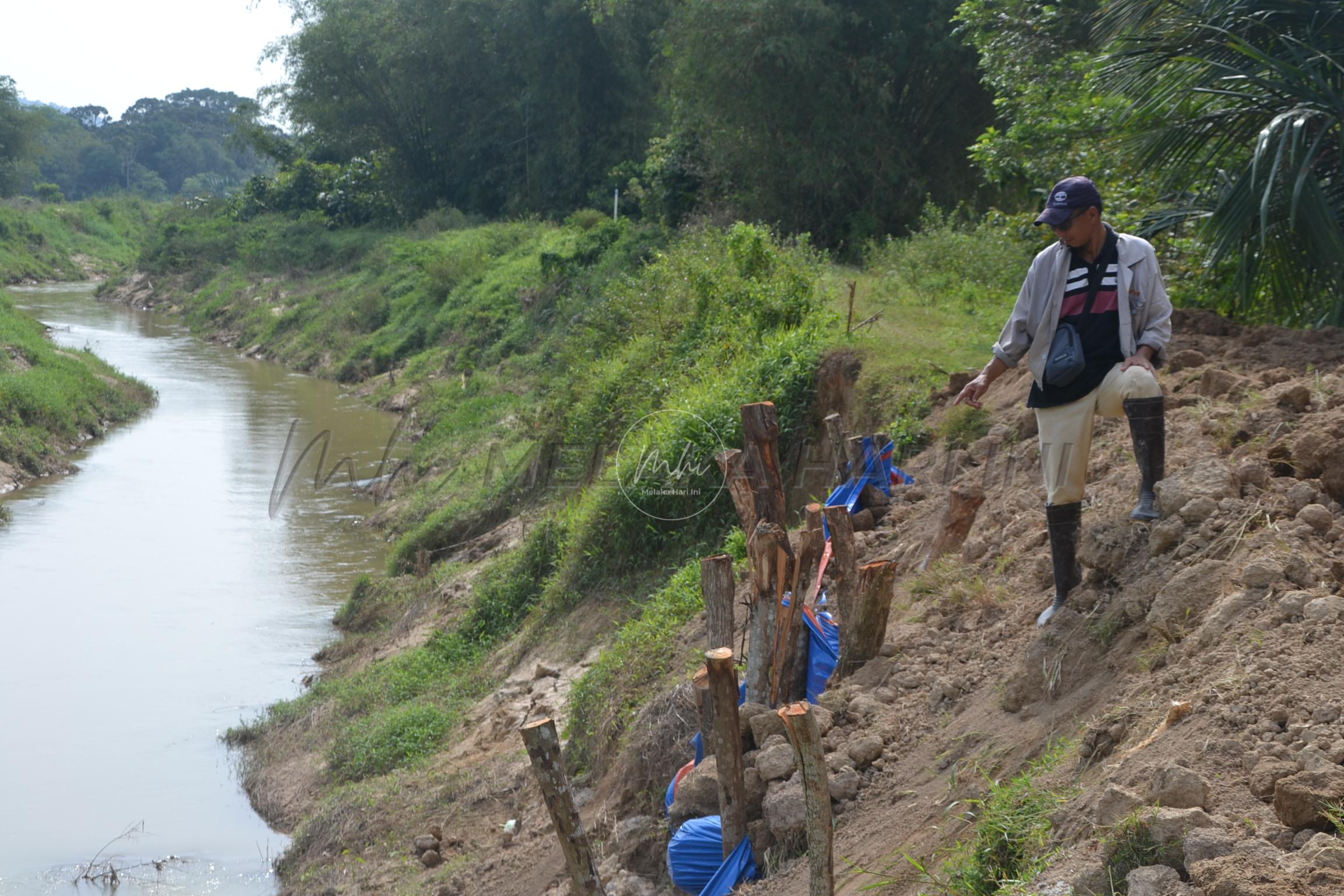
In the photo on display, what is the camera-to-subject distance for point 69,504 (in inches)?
644

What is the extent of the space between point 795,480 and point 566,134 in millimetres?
24458

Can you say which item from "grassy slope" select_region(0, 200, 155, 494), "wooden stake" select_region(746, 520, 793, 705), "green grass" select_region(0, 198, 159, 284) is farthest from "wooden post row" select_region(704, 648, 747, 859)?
"green grass" select_region(0, 198, 159, 284)

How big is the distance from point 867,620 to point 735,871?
1202mm

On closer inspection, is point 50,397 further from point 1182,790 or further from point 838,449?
point 1182,790

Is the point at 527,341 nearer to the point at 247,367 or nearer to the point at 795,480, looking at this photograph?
the point at 247,367

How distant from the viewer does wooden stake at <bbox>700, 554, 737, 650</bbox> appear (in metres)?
4.98

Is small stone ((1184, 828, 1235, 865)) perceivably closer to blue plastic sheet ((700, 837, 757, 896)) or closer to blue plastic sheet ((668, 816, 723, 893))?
blue plastic sheet ((700, 837, 757, 896))

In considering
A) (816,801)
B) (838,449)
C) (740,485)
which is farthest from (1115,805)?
(838,449)

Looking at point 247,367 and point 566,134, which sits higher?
point 566,134

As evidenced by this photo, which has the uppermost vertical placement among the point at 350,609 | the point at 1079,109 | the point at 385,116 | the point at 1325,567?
the point at 385,116

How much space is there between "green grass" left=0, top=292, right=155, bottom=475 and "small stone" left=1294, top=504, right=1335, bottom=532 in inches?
706

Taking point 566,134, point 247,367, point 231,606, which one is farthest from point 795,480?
point 566,134

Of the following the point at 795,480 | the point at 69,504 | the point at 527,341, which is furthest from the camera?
the point at 527,341

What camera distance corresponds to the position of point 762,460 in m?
5.09
